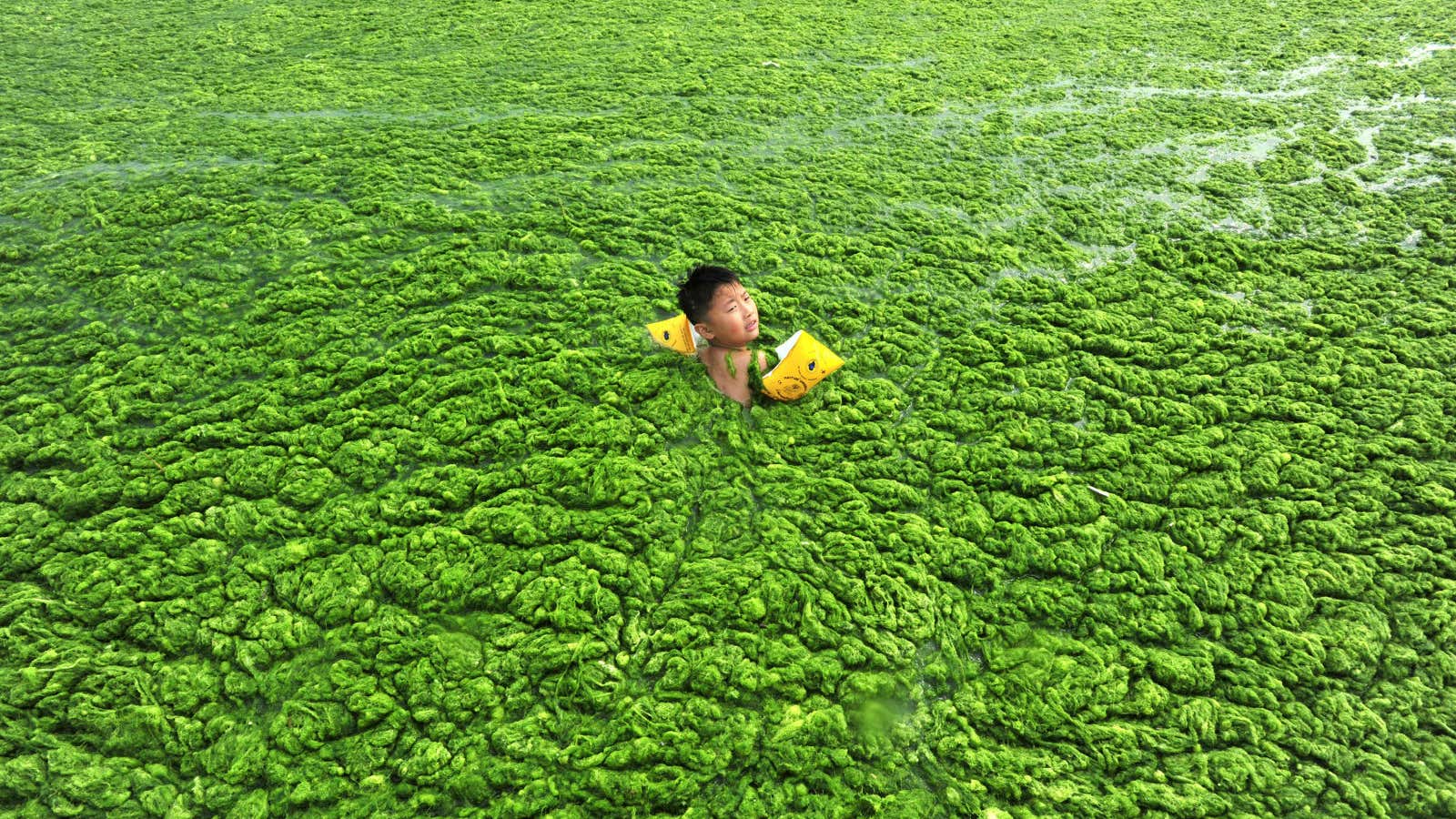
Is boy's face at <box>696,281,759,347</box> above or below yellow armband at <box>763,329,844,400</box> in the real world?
above

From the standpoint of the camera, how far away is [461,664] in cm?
174

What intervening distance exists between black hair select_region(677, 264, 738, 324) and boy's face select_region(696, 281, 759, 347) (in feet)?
0.04

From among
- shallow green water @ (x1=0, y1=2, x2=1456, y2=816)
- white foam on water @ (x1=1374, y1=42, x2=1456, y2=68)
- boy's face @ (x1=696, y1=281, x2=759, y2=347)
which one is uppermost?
white foam on water @ (x1=1374, y1=42, x2=1456, y2=68)

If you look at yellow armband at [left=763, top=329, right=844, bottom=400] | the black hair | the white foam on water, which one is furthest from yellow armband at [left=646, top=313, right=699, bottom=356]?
the white foam on water

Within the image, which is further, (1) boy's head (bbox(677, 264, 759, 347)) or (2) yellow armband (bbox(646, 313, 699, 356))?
(2) yellow armband (bbox(646, 313, 699, 356))

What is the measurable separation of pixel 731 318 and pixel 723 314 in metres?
0.03

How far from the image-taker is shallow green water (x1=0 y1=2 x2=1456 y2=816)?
62.8 inches

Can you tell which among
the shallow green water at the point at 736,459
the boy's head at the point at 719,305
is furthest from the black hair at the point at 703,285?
the shallow green water at the point at 736,459

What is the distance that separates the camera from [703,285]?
7.11 feet

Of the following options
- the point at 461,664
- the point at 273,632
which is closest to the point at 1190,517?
the point at 461,664

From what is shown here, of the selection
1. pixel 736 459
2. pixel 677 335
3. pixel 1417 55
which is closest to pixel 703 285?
pixel 677 335

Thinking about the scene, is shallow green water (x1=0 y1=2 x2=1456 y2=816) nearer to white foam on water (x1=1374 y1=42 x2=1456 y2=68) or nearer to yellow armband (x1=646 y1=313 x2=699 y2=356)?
yellow armband (x1=646 y1=313 x2=699 y2=356)

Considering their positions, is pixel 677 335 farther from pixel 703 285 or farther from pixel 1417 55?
pixel 1417 55

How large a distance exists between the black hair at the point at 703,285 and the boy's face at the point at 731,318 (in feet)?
0.04
